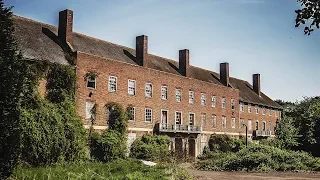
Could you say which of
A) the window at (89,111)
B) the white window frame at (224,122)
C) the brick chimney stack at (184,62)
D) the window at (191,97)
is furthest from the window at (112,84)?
the white window frame at (224,122)

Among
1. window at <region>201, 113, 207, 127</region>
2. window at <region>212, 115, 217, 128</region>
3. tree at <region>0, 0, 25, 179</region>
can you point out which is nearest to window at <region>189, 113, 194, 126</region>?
window at <region>201, 113, 207, 127</region>

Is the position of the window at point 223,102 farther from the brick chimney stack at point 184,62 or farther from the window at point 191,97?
the window at point 191,97

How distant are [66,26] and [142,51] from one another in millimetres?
8669

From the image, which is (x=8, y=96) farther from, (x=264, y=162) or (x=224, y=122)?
(x=224, y=122)

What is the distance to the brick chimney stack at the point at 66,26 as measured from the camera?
32.4 metres

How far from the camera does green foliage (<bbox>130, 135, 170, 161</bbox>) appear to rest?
3394 cm

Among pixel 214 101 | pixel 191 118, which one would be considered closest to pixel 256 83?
pixel 214 101

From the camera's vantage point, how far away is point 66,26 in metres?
32.5

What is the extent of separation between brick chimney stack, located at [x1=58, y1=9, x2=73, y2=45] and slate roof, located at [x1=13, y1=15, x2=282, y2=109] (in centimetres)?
62

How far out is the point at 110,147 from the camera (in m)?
30.4

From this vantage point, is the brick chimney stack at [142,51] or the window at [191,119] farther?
the window at [191,119]

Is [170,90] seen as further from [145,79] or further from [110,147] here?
[110,147]

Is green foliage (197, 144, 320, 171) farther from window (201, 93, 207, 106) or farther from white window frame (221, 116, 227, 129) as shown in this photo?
white window frame (221, 116, 227, 129)

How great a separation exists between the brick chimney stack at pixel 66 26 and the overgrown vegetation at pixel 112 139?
6.57 metres
